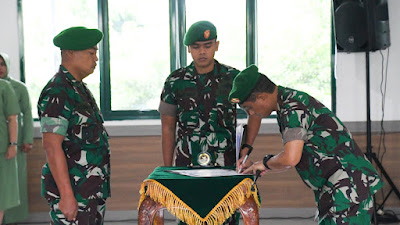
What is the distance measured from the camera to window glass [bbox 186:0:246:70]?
17.4ft

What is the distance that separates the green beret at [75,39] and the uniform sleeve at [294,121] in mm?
840

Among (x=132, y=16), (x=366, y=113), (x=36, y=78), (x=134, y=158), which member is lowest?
(x=134, y=158)

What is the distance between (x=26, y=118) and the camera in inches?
187

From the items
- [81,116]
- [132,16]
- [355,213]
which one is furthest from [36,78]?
[355,213]

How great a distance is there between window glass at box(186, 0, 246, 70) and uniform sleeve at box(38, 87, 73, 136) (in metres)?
3.08

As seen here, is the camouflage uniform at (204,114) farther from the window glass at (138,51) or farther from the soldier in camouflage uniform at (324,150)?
the window glass at (138,51)

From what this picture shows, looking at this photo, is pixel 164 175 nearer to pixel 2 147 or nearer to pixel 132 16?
pixel 2 147

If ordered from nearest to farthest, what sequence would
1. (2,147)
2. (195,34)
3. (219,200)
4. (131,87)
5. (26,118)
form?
(219,200)
(195,34)
(2,147)
(26,118)
(131,87)

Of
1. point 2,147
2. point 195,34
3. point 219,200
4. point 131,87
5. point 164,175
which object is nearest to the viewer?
point 219,200

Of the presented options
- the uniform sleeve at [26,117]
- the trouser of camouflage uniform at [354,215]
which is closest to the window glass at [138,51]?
the uniform sleeve at [26,117]

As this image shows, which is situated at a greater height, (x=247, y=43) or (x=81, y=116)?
(x=247, y=43)

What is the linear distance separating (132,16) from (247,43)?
109 centimetres

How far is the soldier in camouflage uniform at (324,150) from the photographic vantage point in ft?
7.67

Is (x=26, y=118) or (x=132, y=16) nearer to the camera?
(x=26, y=118)
